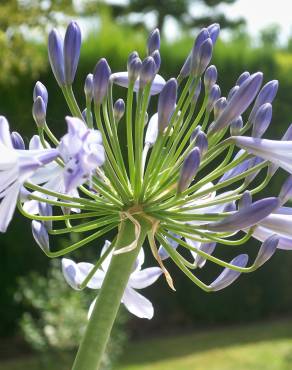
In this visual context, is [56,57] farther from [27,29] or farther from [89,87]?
[27,29]

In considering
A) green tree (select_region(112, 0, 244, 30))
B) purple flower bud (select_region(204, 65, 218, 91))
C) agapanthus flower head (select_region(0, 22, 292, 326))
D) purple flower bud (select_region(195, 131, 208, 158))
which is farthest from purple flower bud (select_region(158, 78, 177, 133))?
green tree (select_region(112, 0, 244, 30))

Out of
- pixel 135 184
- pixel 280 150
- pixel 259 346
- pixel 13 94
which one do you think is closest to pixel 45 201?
pixel 135 184

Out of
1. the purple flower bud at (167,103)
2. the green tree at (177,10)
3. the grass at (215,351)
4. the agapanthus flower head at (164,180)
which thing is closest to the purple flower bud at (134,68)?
the agapanthus flower head at (164,180)

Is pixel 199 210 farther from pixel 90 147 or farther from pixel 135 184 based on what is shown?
pixel 90 147

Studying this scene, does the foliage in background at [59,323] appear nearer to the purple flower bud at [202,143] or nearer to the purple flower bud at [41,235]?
the purple flower bud at [41,235]

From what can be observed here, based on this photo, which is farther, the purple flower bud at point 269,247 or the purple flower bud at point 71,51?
the purple flower bud at point 71,51
